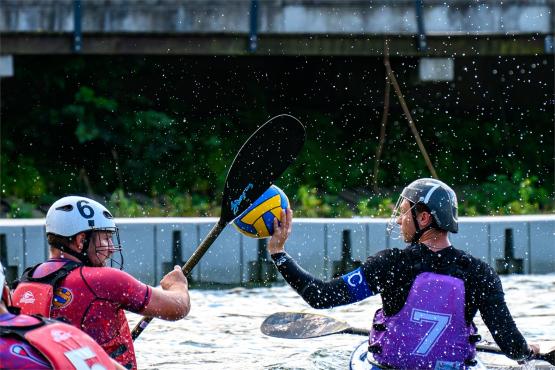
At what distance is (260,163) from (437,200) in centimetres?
91

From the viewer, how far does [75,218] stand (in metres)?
4.78

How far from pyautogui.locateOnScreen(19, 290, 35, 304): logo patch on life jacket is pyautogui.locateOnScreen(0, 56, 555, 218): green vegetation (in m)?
8.79

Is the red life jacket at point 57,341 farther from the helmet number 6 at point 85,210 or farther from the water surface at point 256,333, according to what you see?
the water surface at point 256,333

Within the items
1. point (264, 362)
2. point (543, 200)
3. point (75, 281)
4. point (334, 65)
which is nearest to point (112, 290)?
point (75, 281)

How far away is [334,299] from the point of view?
15.6 feet

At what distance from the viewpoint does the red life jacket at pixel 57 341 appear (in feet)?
9.74

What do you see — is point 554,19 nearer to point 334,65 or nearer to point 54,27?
point 334,65

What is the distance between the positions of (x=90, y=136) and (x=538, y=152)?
6458 mm

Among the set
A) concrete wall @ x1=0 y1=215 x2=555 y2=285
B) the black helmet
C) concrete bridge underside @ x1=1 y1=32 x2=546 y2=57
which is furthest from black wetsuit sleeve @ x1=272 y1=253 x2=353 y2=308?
concrete bridge underside @ x1=1 y1=32 x2=546 y2=57

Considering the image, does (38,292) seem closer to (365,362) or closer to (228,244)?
(365,362)

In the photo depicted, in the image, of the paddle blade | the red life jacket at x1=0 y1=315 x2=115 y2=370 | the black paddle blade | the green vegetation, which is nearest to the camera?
the red life jacket at x1=0 y1=315 x2=115 y2=370

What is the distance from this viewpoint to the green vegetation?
1505 cm

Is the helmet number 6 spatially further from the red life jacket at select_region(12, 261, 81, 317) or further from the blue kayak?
the blue kayak

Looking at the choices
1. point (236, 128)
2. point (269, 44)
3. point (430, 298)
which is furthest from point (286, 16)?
point (430, 298)
